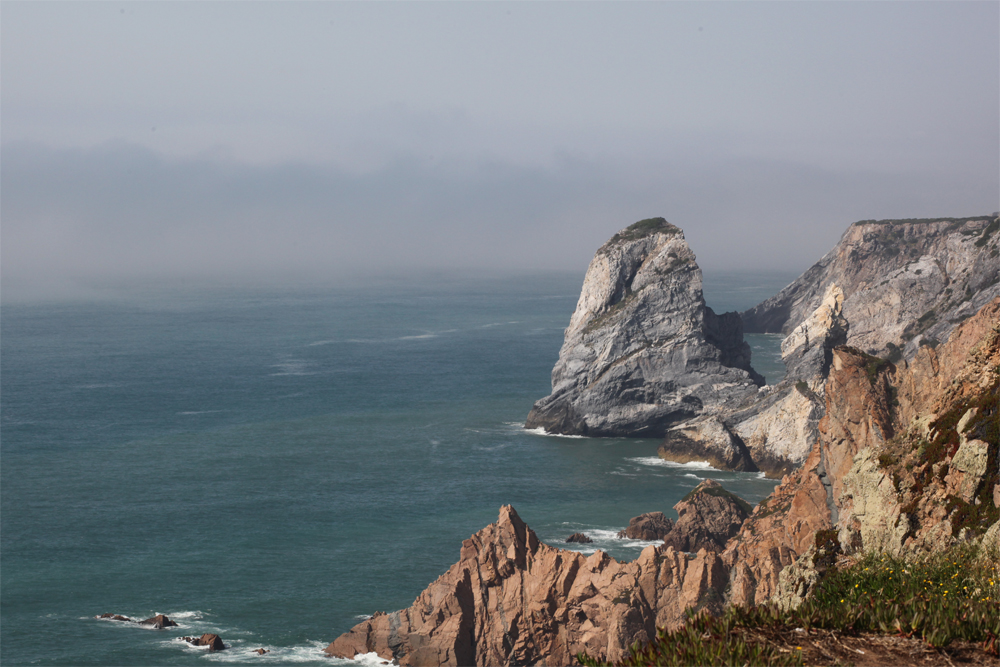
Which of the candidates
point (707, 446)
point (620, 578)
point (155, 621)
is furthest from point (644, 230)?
point (155, 621)

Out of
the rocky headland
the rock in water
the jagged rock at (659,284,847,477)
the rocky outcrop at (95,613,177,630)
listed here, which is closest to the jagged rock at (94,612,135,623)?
the rocky outcrop at (95,613,177,630)

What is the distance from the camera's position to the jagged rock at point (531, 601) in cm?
5103

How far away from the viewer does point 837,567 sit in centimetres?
2853

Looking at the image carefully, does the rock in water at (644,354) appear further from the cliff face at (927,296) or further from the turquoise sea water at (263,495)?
the cliff face at (927,296)

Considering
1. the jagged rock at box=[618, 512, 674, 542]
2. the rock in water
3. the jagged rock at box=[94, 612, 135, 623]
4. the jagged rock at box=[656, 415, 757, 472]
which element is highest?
the rock in water

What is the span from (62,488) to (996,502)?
317 feet

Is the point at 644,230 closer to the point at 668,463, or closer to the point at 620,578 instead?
the point at 668,463

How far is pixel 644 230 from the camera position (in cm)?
13650

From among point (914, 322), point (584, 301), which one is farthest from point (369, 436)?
Answer: point (914, 322)

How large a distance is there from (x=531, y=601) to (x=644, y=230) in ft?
303

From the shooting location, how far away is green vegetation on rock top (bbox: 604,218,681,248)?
13562 centimetres

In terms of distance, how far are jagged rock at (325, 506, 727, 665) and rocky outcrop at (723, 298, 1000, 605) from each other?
160 inches

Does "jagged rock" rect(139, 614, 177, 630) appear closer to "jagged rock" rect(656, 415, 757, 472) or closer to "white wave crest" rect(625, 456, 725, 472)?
"white wave crest" rect(625, 456, 725, 472)

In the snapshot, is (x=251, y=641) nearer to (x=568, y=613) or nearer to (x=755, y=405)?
(x=568, y=613)
